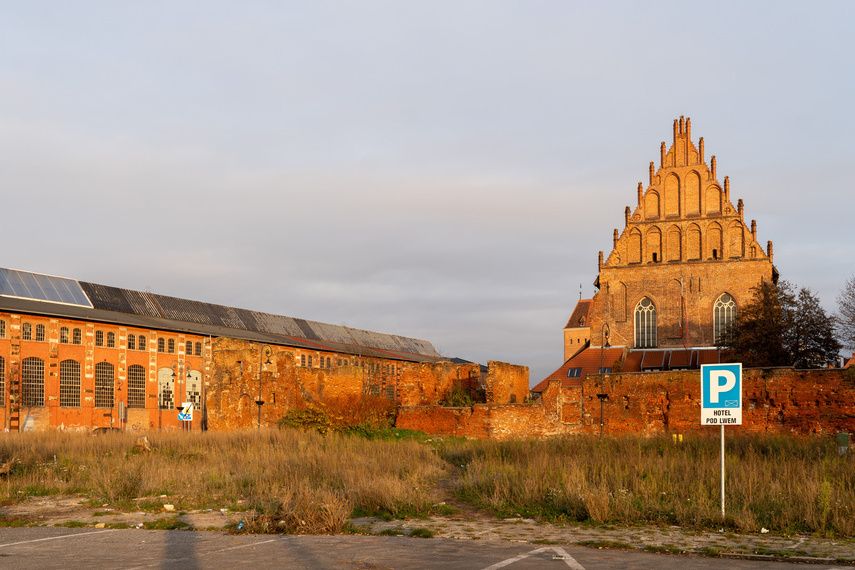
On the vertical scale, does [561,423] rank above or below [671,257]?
below

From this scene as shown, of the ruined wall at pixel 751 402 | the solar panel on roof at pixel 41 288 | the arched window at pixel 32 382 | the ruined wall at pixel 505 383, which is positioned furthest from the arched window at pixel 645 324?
the solar panel on roof at pixel 41 288

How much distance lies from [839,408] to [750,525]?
613 inches

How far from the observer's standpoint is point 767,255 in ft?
149

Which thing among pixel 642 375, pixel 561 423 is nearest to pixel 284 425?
pixel 561 423

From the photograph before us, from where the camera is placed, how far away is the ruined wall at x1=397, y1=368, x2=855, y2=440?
77.2ft

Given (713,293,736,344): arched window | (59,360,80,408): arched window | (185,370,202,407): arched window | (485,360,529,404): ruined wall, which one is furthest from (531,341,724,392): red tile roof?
(59,360,80,408): arched window

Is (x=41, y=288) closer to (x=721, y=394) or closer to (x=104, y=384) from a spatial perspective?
(x=104, y=384)

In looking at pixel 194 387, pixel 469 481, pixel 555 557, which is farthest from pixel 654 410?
pixel 194 387

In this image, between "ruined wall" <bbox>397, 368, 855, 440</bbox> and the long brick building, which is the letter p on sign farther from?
the long brick building

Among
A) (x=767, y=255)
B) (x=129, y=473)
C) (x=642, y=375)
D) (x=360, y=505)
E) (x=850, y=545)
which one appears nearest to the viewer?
(x=850, y=545)

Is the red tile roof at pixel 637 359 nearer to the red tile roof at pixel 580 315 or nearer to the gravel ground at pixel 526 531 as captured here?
the gravel ground at pixel 526 531

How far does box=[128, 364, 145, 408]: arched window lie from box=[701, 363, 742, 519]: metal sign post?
172ft

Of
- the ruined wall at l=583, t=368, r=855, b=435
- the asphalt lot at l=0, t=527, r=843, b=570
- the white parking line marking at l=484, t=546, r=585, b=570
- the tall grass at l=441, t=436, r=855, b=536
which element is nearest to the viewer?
A: the white parking line marking at l=484, t=546, r=585, b=570

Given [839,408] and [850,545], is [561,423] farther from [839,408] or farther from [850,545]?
[850,545]
